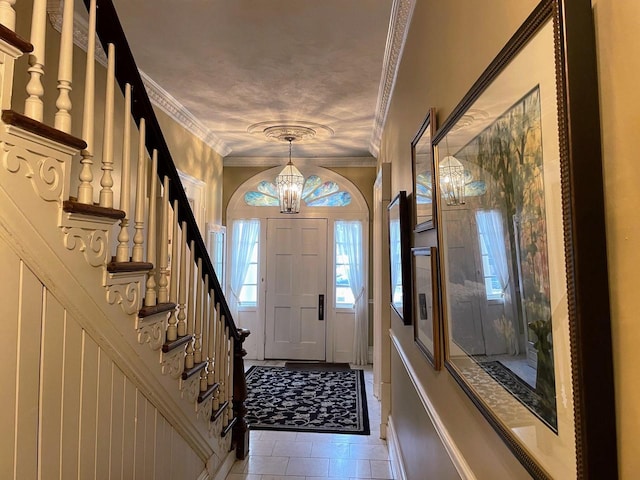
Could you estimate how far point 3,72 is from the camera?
89cm

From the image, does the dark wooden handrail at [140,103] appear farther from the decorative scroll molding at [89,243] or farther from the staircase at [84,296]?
the decorative scroll molding at [89,243]

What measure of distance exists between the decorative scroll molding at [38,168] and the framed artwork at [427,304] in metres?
1.17

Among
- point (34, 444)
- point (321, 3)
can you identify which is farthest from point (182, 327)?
point (321, 3)

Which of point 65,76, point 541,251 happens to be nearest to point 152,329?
point 65,76

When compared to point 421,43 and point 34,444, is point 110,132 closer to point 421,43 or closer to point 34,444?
point 34,444

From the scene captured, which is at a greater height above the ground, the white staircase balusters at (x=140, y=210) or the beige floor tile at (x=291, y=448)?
the white staircase balusters at (x=140, y=210)

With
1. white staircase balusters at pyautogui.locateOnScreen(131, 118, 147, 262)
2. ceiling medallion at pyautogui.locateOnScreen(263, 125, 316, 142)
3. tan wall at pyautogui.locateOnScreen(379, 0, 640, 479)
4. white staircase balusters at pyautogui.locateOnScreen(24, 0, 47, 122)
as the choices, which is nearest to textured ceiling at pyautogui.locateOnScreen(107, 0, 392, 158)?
ceiling medallion at pyautogui.locateOnScreen(263, 125, 316, 142)

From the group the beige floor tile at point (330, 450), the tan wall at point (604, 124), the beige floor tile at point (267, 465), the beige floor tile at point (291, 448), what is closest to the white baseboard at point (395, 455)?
the beige floor tile at point (330, 450)

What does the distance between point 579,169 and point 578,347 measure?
253 millimetres

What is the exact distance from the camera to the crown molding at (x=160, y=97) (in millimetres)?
2137

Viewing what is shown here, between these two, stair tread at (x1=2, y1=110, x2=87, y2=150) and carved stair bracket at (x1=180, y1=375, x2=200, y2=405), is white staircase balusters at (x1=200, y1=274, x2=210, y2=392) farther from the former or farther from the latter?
stair tread at (x1=2, y1=110, x2=87, y2=150)

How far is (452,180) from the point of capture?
3.80 feet

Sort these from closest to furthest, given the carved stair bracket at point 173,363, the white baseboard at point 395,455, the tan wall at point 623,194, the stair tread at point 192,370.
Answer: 1. the tan wall at point 623,194
2. the carved stair bracket at point 173,363
3. the stair tread at point 192,370
4. the white baseboard at point 395,455

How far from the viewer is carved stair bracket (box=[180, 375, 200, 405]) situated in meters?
1.88
